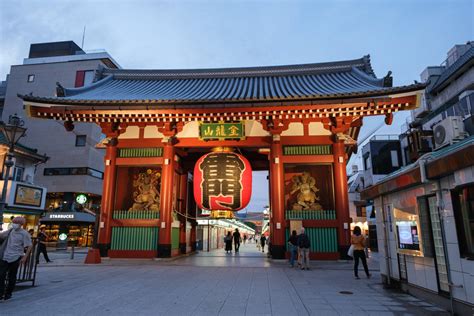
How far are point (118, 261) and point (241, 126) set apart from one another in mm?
8182

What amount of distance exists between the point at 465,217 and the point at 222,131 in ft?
34.5

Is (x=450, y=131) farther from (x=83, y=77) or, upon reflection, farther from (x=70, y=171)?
(x=83, y=77)

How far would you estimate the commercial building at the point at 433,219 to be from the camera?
486cm

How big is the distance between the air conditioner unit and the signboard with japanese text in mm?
8196

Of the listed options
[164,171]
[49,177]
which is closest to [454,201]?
[164,171]

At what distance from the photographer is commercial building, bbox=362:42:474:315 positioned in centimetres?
486

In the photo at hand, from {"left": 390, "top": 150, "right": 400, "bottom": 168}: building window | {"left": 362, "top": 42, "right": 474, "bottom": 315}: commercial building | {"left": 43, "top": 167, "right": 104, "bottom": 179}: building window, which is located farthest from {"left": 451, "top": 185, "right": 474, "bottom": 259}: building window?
{"left": 43, "top": 167, "right": 104, "bottom": 179}: building window

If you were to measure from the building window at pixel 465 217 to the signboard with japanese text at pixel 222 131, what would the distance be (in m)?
9.87

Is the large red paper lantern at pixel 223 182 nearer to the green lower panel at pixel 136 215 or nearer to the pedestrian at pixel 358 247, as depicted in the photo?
the green lower panel at pixel 136 215

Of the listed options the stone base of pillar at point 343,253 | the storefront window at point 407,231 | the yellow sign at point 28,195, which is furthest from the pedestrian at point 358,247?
the yellow sign at point 28,195

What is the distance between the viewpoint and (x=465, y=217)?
16.0ft

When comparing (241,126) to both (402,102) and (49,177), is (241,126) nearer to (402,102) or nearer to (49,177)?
(402,102)

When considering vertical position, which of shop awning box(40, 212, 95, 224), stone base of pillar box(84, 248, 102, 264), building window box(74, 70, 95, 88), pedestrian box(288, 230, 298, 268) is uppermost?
building window box(74, 70, 95, 88)

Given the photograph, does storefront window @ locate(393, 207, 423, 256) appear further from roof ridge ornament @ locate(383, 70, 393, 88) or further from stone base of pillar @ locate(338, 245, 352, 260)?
roof ridge ornament @ locate(383, 70, 393, 88)
